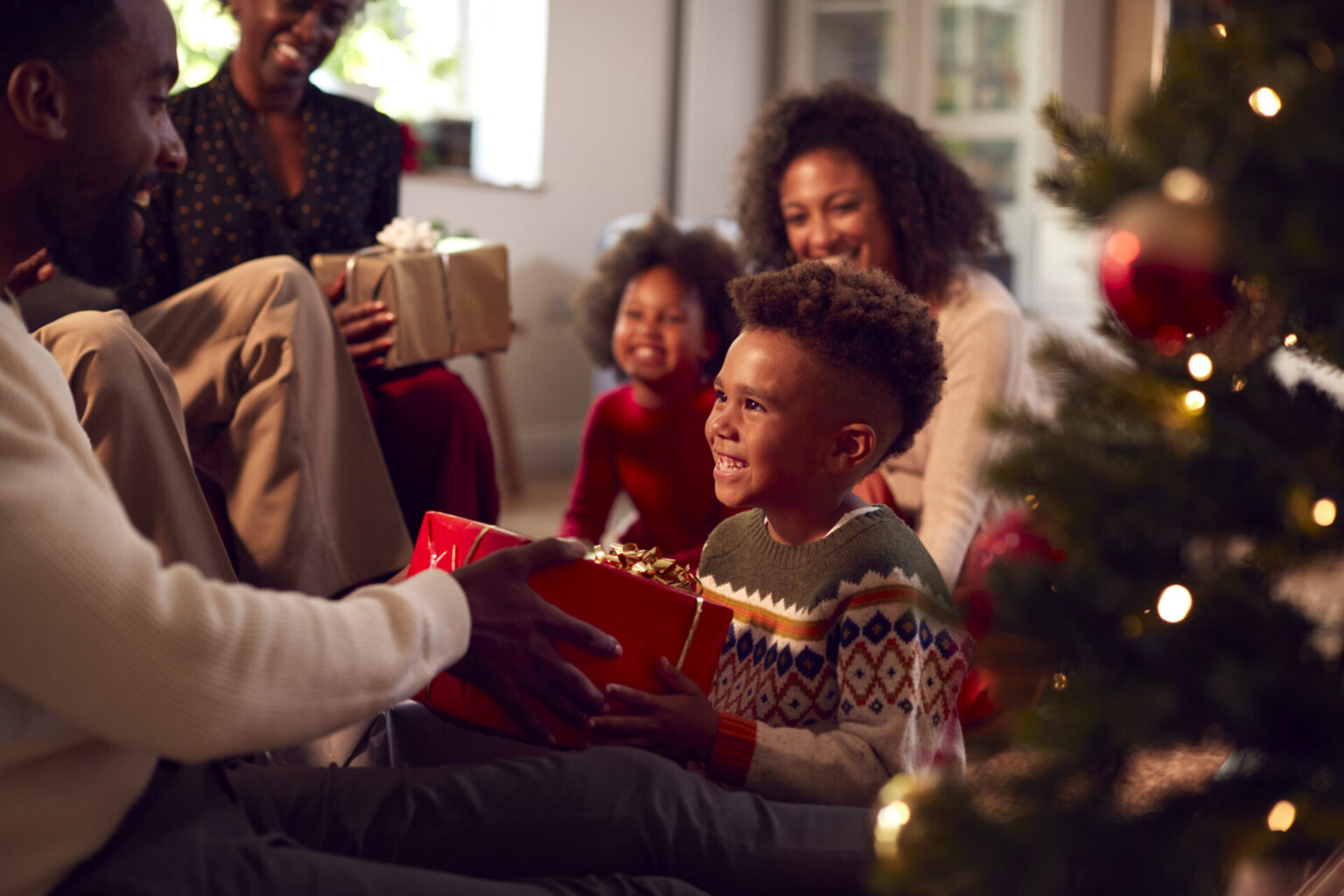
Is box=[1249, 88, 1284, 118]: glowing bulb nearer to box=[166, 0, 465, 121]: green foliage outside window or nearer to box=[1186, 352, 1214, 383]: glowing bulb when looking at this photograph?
box=[1186, 352, 1214, 383]: glowing bulb

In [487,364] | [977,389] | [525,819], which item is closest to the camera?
[525,819]

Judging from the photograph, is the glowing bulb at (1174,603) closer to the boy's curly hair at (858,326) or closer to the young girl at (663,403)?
the boy's curly hair at (858,326)

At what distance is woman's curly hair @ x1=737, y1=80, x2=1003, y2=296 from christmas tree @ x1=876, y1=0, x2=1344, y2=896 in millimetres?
1232

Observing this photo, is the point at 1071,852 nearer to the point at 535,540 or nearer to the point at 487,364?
the point at 535,540

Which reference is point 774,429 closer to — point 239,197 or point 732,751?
point 732,751

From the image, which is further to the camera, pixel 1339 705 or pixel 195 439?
pixel 195 439

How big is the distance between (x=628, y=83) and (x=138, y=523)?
11.6 ft

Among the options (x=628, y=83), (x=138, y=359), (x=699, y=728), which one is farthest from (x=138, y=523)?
(x=628, y=83)

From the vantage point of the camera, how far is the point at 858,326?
3.60 ft

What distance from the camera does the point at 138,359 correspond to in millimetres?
1305

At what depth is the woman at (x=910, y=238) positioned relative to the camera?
1.69 m

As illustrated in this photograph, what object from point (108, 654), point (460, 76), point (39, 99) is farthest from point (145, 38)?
point (460, 76)

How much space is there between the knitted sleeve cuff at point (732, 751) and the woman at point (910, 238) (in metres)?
0.72

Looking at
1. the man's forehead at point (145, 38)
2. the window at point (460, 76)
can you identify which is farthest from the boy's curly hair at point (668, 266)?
the window at point (460, 76)
